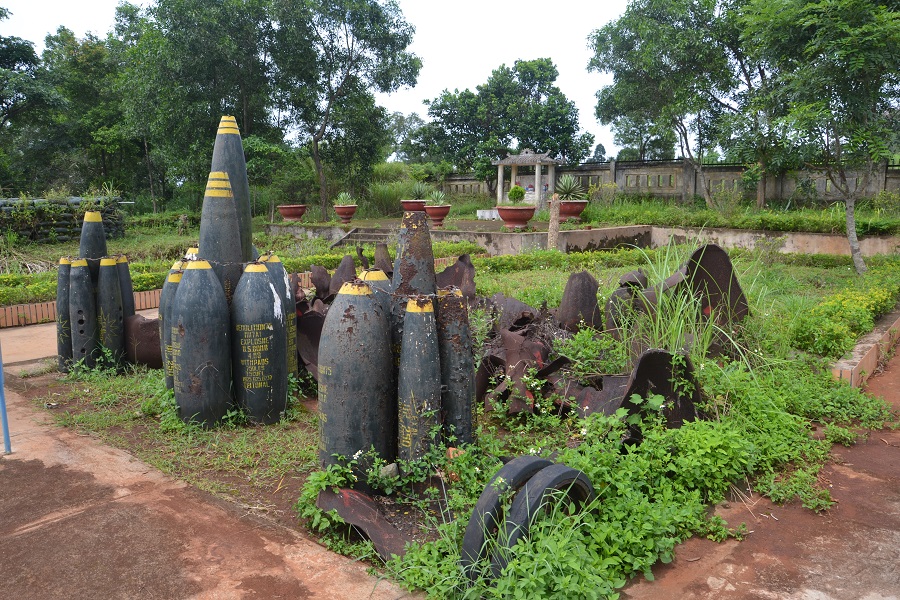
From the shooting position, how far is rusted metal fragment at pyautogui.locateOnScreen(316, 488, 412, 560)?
276cm

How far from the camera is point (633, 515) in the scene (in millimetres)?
2812

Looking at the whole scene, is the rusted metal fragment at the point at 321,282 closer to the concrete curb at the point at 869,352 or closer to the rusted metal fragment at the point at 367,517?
the rusted metal fragment at the point at 367,517

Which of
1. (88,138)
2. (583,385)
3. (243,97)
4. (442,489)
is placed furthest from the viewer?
(88,138)

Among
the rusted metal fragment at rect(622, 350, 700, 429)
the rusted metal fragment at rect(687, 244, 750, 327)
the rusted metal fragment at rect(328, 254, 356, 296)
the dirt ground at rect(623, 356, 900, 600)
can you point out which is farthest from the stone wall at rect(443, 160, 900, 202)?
the dirt ground at rect(623, 356, 900, 600)

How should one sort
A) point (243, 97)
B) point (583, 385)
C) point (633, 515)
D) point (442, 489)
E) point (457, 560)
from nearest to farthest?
point (457, 560)
point (633, 515)
point (442, 489)
point (583, 385)
point (243, 97)

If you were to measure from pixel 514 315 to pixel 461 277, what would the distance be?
66cm

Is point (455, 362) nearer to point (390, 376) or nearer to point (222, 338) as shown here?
point (390, 376)

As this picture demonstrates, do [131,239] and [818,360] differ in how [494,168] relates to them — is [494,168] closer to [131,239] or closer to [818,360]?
[131,239]

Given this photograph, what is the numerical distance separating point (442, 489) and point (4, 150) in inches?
931

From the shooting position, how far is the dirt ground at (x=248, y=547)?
2.53 m

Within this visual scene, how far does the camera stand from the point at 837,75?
8.40 meters

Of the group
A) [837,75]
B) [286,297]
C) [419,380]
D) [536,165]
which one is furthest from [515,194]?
[419,380]

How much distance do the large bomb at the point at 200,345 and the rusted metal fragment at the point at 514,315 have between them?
7.12 feet

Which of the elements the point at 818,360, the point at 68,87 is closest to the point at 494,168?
the point at 68,87
